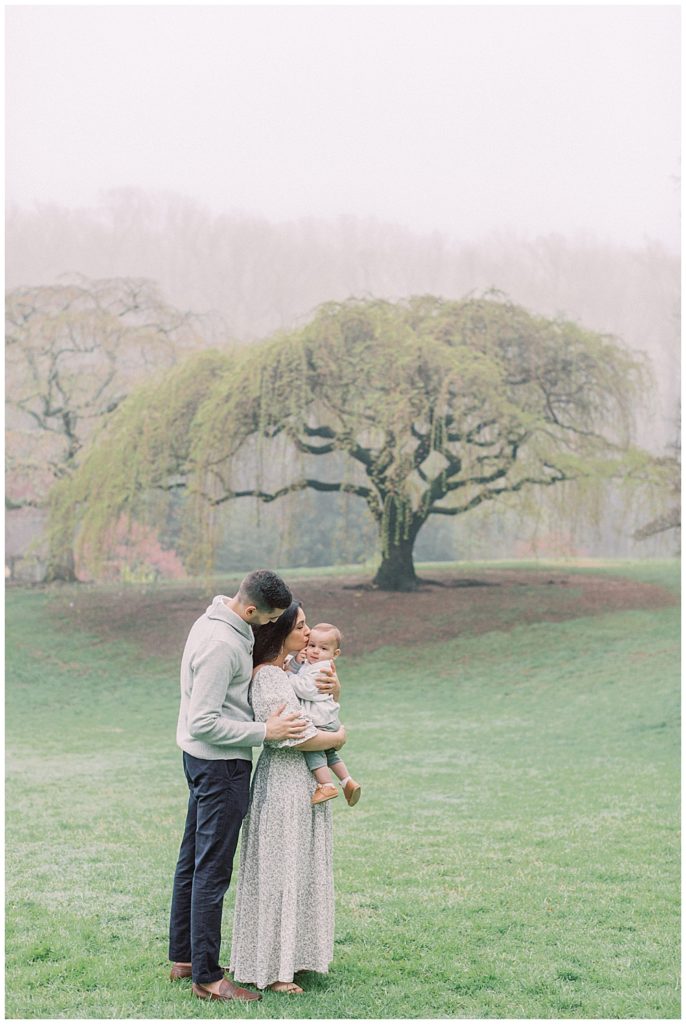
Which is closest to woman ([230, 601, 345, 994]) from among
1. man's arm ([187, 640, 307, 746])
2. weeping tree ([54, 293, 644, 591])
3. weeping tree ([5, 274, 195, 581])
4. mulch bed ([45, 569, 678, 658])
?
man's arm ([187, 640, 307, 746])

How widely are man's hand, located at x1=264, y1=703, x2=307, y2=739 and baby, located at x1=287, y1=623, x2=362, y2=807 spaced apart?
0.10m

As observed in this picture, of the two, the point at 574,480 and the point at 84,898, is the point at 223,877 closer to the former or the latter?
the point at 84,898

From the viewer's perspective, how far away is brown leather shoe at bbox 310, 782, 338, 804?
2838mm

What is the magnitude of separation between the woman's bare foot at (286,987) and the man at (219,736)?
0.06 m

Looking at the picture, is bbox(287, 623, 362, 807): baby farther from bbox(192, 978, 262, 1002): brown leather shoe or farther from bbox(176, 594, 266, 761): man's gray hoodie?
bbox(192, 978, 262, 1002): brown leather shoe

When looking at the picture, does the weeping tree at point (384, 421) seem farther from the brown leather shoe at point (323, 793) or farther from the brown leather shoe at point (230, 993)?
the brown leather shoe at point (230, 993)

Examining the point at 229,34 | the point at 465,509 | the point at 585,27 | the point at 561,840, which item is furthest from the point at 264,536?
the point at 561,840

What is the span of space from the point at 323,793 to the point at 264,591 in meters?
0.55

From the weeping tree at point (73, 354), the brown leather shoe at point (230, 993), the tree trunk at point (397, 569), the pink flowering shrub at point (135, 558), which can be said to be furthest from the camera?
the weeping tree at point (73, 354)

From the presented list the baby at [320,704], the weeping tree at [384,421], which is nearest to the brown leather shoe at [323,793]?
the baby at [320,704]

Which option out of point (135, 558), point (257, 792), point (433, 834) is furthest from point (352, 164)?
point (257, 792)

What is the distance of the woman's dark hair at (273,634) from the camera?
114 inches

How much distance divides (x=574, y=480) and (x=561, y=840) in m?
6.99

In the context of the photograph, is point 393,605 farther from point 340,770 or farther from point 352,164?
point 340,770
